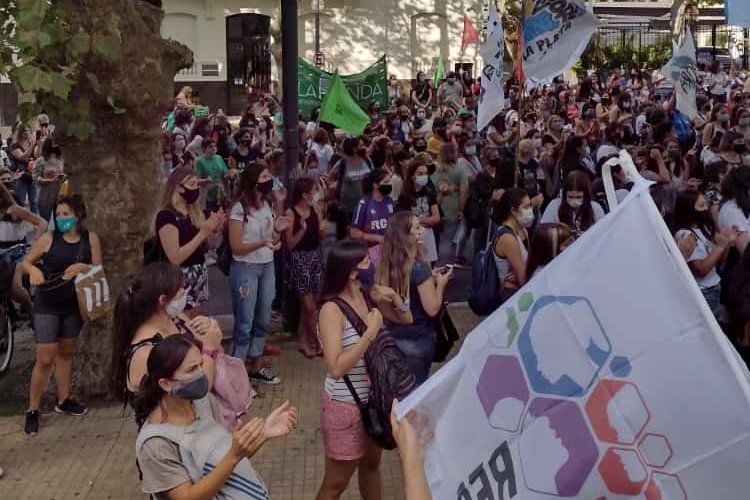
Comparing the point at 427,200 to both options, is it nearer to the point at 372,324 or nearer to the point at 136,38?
the point at 136,38

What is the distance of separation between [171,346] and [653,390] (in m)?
1.74

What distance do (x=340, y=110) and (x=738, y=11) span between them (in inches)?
159

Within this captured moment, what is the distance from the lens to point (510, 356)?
259 centimetres

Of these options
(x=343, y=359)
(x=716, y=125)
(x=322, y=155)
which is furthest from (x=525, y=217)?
(x=716, y=125)

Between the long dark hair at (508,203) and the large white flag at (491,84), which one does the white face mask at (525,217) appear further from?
the large white flag at (491,84)

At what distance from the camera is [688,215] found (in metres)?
5.89

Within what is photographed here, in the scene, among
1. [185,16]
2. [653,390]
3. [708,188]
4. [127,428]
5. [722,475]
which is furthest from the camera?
[185,16]

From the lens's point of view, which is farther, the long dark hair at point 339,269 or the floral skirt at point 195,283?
the floral skirt at point 195,283

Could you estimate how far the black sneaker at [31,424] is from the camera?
6.32 metres

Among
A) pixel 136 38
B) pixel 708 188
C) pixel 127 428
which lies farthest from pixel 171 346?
pixel 708 188

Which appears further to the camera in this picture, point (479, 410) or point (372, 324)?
point (372, 324)

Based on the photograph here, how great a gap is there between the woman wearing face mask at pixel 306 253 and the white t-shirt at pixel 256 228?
56 centimetres

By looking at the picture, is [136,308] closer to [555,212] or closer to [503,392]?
[503,392]

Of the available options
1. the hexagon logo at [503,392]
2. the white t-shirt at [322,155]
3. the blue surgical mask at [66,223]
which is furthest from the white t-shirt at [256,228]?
the white t-shirt at [322,155]
